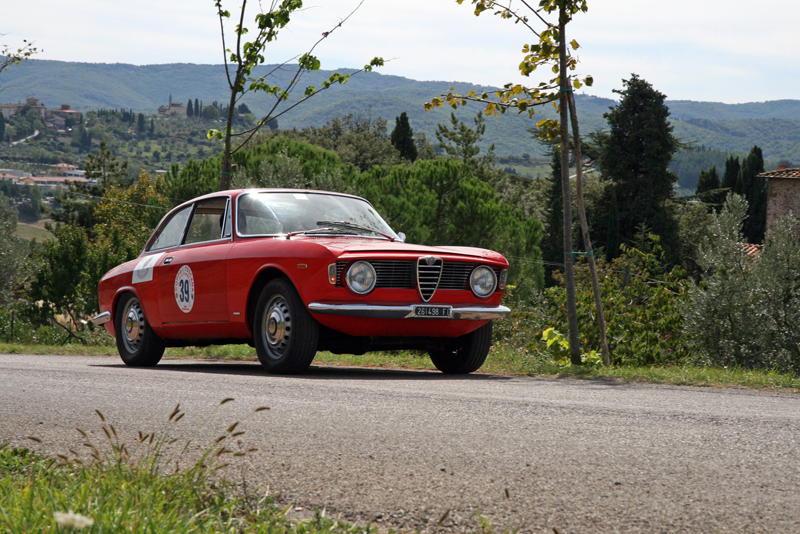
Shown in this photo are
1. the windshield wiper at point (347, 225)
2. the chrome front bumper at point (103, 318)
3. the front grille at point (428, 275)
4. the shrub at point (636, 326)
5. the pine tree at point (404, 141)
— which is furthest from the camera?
the pine tree at point (404, 141)

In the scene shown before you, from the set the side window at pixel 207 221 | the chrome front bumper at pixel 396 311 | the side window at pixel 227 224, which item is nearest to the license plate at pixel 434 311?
Answer: the chrome front bumper at pixel 396 311

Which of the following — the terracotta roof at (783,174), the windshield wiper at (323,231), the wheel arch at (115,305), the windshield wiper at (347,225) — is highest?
the terracotta roof at (783,174)

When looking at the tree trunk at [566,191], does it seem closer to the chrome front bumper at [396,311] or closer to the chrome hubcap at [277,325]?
the chrome front bumper at [396,311]

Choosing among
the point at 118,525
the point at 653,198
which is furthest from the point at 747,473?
the point at 653,198

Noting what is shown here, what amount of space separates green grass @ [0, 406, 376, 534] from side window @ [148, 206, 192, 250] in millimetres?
5878

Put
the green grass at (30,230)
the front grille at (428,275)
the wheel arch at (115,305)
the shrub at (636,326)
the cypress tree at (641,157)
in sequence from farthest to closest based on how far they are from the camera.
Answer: the green grass at (30,230), the cypress tree at (641,157), the shrub at (636,326), the wheel arch at (115,305), the front grille at (428,275)

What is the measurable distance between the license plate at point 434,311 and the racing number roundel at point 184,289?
8.25ft

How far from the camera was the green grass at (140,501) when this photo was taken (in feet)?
8.44

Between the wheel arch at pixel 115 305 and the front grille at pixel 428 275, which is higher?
the front grille at pixel 428 275

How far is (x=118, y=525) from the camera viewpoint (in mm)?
2518

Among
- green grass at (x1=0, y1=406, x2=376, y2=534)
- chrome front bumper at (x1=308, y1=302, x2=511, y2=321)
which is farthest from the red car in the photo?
green grass at (x1=0, y1=406, x2=376, y2=534)

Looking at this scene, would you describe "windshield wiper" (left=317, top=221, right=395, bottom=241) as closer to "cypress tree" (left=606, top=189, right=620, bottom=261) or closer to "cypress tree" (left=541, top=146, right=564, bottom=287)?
"cypress tree" (left=606, top=189, right=620, bottom=261)

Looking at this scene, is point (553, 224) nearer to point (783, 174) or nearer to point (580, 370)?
point (783, 174)

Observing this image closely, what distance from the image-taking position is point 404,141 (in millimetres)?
82312
